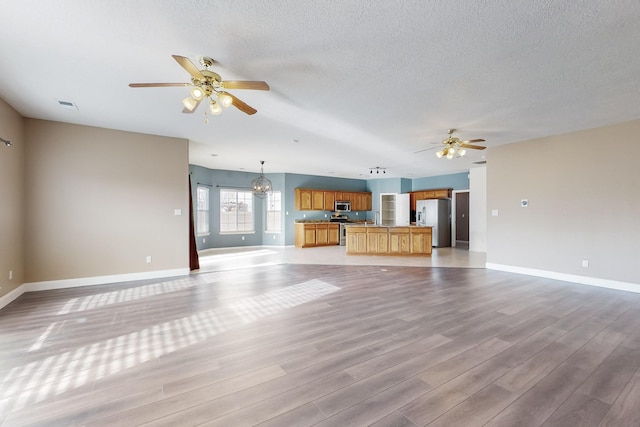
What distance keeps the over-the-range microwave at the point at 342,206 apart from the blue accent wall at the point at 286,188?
437 mm

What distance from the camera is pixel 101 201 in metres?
4.81

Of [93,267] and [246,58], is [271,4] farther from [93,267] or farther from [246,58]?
[93,267]

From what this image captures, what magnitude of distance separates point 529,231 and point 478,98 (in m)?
3.50

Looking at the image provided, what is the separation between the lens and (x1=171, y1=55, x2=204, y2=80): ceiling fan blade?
7.20 feet

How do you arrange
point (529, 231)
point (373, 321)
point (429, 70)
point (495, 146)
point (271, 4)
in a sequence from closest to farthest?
point (271, 4) → point (429, 70) → point (373, 321) → point (529, 231) → point (495, 146)

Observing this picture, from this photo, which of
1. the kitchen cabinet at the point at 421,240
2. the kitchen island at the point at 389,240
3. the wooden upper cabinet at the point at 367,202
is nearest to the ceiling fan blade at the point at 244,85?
the kitchen island at the point at 389,240

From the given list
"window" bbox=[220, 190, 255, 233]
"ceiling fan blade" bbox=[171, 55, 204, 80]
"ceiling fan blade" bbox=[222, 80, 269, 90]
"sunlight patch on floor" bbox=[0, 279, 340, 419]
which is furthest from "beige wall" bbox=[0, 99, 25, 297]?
"window" bbox=[220, 190, 255, 233]

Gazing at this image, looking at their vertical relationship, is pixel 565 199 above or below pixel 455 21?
below

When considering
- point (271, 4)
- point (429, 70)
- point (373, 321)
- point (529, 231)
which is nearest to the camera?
point (271, 4)

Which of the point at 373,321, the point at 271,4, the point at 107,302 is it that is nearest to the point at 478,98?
the point at 271,4

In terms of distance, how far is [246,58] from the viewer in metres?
2.65

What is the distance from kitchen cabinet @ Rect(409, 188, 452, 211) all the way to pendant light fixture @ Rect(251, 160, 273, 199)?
225 inches

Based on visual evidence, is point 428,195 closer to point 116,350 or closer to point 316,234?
point 316,234

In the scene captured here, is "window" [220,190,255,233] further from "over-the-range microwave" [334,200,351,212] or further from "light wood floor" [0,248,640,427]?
"light wood floor" [0,248,640,427]
